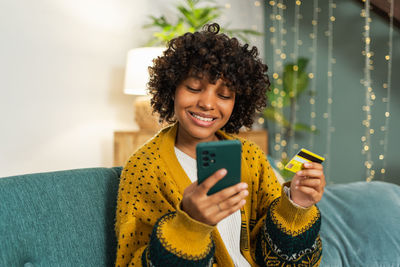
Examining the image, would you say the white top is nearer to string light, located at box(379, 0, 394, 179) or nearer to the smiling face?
the smiling face

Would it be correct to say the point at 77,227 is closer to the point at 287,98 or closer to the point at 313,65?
the point at 287,98

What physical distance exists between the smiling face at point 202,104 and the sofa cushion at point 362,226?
24.3 inches

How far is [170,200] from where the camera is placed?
900 mm

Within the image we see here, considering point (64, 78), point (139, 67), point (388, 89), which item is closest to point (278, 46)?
point (388, 89)

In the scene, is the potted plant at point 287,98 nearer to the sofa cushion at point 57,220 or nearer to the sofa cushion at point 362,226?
the sofa cushion at point 362,226

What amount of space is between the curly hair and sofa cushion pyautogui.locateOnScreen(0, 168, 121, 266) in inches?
11.9

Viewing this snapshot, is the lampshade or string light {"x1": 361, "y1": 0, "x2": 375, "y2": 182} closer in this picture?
the lampshade

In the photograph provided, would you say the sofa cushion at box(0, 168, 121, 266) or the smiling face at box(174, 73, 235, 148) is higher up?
the smiling face at box(174, 73, 235, 148)

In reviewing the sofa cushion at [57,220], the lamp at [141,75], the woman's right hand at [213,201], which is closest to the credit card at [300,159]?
the woman's right hand at [213,201]

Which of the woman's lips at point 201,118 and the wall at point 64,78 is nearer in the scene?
the woman's lips at point 201,118

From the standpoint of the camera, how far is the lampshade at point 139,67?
2.58 m

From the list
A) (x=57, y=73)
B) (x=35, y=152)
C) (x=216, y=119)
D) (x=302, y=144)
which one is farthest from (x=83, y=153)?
(x=216, y=119)

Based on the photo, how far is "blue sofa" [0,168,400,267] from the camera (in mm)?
865

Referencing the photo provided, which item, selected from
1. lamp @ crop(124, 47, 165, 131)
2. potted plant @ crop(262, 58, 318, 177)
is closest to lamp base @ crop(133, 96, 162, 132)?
lamp @ crop(124, 47, 165, 131)
